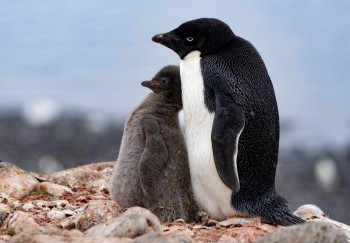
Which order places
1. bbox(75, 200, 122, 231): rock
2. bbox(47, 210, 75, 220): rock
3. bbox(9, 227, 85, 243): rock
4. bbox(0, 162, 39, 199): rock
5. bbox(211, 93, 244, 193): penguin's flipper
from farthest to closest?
1. bbox(0, 162, 39, 199): rock
2. bbox(47, 210, 75, 220): rock
3. bbox(211, 93, 244, 193): penguin's flipper
4. bbox(75, 200, 122, 231): rock
5. bbox(9, 227, 85, 243): rock

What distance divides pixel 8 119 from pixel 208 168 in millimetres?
20027

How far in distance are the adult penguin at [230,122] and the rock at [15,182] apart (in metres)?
1.91

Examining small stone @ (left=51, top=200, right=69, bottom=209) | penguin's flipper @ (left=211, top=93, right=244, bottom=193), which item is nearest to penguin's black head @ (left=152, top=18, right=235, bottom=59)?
penguin's flipper @ (left=211, top=93, right=244, bottom=193)

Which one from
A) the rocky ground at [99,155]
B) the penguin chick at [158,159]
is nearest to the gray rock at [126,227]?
the penguin chick at [158,159]

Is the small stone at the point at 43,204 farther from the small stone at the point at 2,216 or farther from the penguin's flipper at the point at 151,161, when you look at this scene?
the penguin's flipper at the point at 151,161

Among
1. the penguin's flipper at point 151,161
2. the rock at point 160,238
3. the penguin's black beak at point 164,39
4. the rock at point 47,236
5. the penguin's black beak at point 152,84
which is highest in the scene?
the penguin's black beak at point 164,39

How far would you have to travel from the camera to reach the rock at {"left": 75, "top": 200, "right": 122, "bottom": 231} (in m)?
5.48

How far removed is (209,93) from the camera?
19.2 ft

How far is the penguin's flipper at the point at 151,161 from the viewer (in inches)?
223

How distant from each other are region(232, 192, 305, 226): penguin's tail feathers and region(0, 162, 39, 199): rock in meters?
2.19

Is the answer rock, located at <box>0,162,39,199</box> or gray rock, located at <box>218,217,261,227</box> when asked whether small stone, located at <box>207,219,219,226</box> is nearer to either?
gray rock, located at <box>218,217,261,227</box>

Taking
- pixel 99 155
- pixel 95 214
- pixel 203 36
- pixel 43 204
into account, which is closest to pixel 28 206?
pixel 43 204

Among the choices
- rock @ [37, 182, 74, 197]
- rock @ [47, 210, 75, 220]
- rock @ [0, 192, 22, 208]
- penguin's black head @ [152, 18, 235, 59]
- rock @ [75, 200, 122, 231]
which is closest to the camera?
rock @ [75, 200, 122, 231]

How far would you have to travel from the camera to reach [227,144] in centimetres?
563
